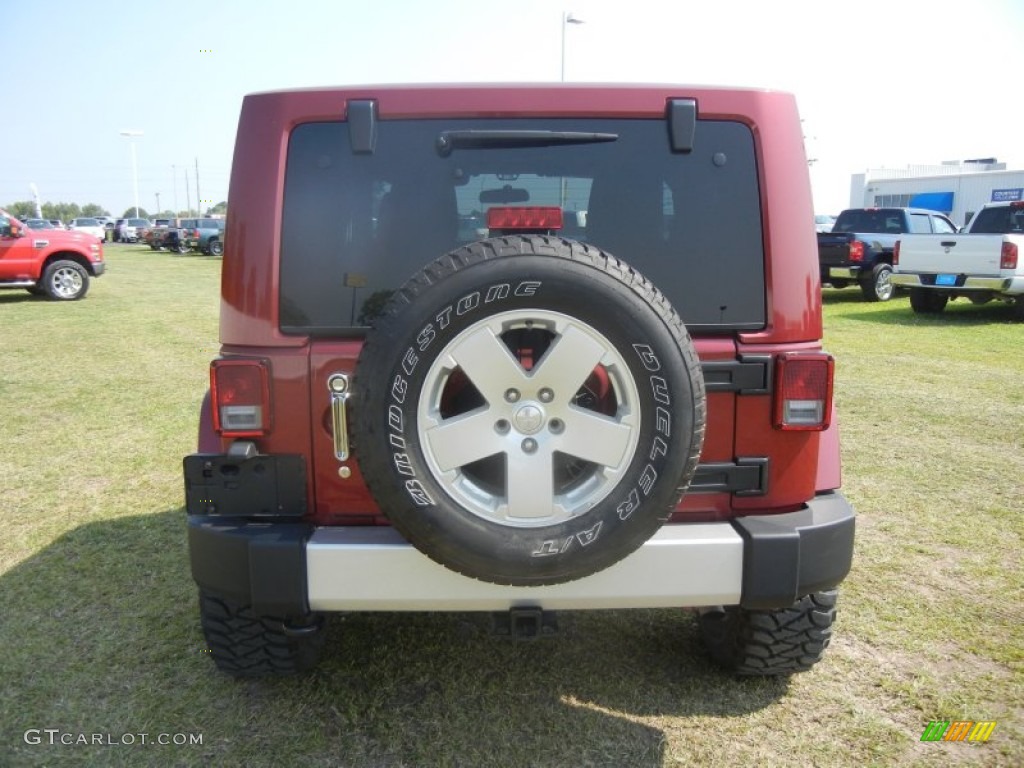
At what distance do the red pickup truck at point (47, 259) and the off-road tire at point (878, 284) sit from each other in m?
15.4

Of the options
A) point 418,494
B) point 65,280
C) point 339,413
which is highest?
point 339,413

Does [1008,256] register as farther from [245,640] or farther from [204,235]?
[204,235]

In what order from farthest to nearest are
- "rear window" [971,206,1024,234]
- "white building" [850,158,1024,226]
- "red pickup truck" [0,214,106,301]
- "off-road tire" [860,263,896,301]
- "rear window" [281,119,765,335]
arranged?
"white building" [850,158,1024,226]
"off-road tire" [860,263,896,301]
"red pickup truck" [0,214,106,301]
"rear window" [971,206,1024,234]
"rear window" [281,119,765,335]

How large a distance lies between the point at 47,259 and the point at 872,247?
16049 millimetres

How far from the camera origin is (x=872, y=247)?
51.9 feet

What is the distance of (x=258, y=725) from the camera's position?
2.72m

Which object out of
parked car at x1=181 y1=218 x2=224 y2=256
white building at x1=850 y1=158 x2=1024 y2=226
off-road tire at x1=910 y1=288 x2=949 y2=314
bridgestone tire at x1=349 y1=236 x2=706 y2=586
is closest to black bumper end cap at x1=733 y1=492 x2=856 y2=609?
bridgestone tire at x1=349 y1=236 x2=706 y2=586

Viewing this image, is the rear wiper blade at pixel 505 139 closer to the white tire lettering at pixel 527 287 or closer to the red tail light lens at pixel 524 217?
the red tail light lens at pixel 524 217

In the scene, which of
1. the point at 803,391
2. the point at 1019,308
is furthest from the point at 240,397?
the point at 1019,308

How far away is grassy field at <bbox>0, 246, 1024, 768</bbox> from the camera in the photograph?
2615 millimetres

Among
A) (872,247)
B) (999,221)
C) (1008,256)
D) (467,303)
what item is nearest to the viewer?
(467,303)

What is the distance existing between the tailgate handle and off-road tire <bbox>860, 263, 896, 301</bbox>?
51.0 ft

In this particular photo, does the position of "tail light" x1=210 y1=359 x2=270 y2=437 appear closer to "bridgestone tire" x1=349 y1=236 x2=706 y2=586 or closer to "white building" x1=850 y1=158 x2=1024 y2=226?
"bridgestone tire" x1=349 y1=236 x2=706 y2=586

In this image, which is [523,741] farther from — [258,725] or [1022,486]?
[1022,486]
